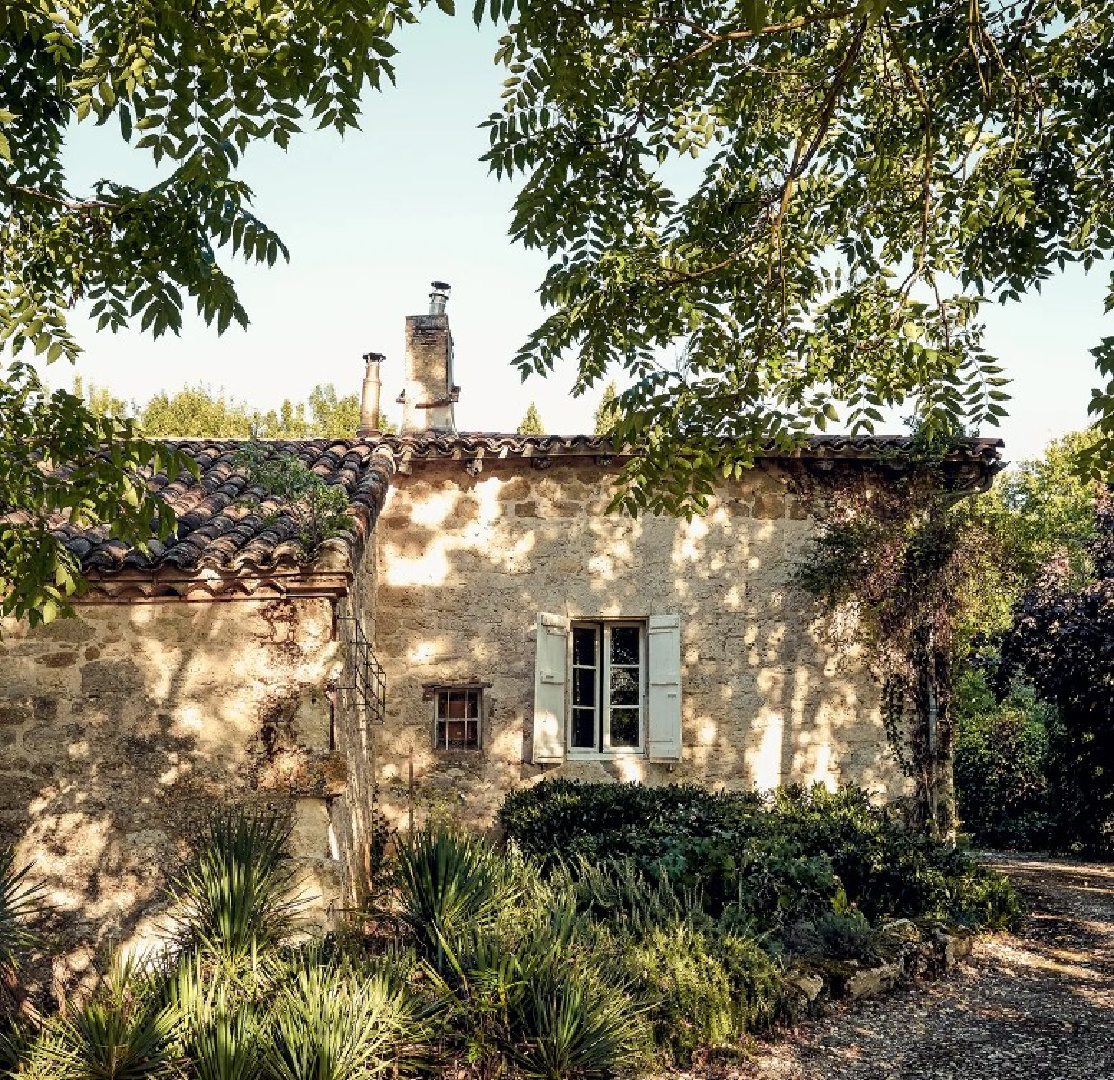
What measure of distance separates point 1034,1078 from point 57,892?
18.1 ft

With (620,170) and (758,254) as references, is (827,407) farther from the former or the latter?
(620,170)

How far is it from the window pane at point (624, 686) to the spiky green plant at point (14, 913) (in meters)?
5.20

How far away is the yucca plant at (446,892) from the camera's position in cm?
564

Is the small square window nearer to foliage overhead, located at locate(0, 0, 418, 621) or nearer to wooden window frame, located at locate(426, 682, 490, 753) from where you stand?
wooden window frame, located at locate(426, 682, 490, 753)

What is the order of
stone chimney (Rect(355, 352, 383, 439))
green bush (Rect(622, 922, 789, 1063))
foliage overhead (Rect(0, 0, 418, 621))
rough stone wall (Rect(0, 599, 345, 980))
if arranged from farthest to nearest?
stone chimney (Rect(355, 352, 383, 439)) → rough stone wall (Rect(0, 599, 345, 980)) → green bush (Rect(622, 922, 789, 1063)) → foliage overhead (Rect(0, 0, 418, 621))

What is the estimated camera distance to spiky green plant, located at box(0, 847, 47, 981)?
17.7 ft

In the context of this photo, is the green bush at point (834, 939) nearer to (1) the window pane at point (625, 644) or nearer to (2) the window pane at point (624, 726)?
(2) the window pane at point (624, 726)

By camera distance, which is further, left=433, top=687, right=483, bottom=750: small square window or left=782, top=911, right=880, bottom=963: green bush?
left=433, top=687, right=483, bottom=750: small square window

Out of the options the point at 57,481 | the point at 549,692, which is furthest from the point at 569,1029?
the point at 549,692

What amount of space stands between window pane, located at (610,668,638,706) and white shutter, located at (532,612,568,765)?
547 mm

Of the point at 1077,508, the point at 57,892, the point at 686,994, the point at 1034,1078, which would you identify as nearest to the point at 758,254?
the point at 686,994

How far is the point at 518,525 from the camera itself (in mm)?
10336

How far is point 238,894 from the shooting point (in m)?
5.75

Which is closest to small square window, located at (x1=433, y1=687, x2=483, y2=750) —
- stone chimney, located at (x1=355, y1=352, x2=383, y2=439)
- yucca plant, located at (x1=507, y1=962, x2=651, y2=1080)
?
stone chimney, located at (x1=355, y1=352, x2=383, y2=439)
